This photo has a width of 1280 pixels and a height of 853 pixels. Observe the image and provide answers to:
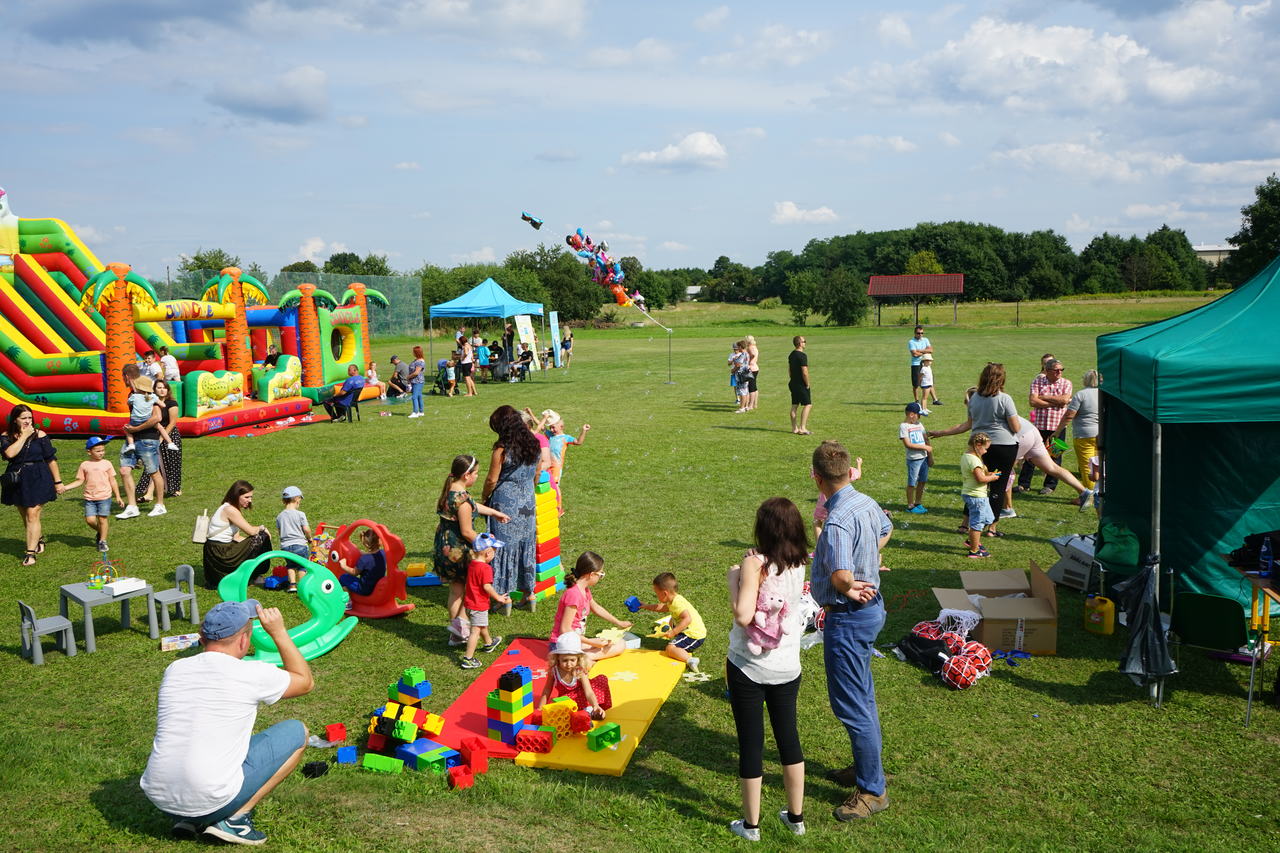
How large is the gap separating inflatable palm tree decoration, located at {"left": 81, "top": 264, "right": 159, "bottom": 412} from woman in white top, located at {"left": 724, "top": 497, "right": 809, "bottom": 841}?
646 inches

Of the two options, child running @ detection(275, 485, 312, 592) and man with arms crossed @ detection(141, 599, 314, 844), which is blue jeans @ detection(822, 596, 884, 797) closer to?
man with arms crossed @ detection(141, 599, 314, 844)

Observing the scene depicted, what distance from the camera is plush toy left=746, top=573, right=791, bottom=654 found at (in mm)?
4285

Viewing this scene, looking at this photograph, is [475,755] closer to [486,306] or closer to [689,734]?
[689,734]

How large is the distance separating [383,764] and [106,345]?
51.6 ft

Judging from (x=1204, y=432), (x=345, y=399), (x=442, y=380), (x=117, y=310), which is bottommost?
(x=345, y=399)

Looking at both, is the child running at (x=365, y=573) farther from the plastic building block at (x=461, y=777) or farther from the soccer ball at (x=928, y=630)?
the soccer ball at (x=928, y=630)

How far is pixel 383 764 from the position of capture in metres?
5.29

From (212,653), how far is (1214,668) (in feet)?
22.0

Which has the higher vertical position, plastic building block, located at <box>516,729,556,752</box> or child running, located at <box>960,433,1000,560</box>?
child running, located at <box>960,433,1000,560</box>

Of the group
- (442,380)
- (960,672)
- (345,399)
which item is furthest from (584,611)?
(442,380)

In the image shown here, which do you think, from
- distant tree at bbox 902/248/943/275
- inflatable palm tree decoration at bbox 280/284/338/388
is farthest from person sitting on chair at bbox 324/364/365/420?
distant tree at bbox 902/248/943/275

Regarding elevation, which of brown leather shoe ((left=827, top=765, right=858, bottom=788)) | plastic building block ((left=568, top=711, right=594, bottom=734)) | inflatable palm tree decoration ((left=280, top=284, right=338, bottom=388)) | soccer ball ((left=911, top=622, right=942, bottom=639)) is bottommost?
brown leather shoe ((left=827, top=765, right=858, bottom=788))

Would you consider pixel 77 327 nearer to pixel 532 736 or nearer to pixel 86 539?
pixel 86 539

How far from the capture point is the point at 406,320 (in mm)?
50000
